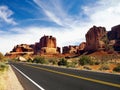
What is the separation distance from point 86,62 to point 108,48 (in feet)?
193

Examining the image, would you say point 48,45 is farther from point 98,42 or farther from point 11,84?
point 11,84

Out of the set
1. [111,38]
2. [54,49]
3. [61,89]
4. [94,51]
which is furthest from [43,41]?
[61,89]

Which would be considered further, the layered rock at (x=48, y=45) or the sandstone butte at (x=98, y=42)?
the layered rock at (x=48, y=45)

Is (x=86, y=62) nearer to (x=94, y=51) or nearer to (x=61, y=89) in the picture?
(x=61, y=89)

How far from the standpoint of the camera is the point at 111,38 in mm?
142000

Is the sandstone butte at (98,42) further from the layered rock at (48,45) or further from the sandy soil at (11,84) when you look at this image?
the sandy soil at (11,84)

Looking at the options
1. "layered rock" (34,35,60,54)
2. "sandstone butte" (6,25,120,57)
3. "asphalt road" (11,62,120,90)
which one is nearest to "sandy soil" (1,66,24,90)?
"asphalt road" (11,62,120,90)

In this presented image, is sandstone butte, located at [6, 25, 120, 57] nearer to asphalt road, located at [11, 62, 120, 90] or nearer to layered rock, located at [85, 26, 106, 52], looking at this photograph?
layered rock, located at [85, 26, 106, 52]

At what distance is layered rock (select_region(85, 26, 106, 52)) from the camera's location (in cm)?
11740

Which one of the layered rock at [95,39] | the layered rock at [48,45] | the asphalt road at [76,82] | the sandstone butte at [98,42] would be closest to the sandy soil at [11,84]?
the asphalt road at [76,82]

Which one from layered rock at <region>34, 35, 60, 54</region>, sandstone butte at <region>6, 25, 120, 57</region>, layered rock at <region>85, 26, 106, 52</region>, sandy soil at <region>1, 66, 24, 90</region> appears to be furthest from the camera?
layered rock at <region>34, 35, 60, 54</region>

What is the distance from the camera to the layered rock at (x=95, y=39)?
117400mm

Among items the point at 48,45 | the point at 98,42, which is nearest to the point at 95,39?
the point at 98,42

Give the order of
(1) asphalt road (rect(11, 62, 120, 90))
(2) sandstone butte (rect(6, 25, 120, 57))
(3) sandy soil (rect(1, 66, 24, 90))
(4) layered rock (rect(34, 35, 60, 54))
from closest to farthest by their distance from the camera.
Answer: (1) asphalt road (rect(11, 62, 120, 90))
(3) sandy soil (rect(1, 66, 24, 90))
(2) sandstone butte (rect(6, 25, 120, 57))
(4) layered rock (rect(34, 35, 60, 54))
